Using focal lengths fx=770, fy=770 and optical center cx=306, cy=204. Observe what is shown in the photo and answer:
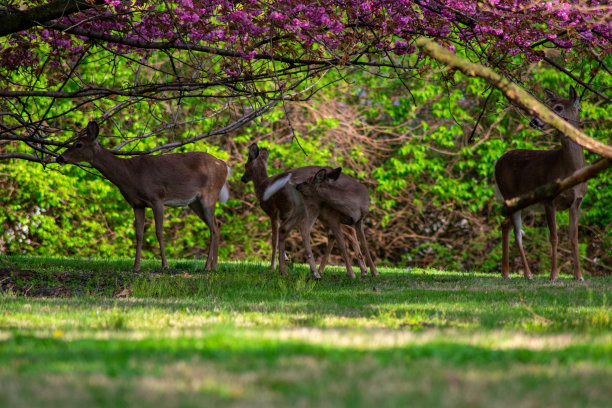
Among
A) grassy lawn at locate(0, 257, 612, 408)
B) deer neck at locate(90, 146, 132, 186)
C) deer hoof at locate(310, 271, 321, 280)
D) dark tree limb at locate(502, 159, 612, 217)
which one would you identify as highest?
deer neck at locate(90, 146, 132, 186)

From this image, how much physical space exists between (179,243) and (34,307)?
10.7 meters

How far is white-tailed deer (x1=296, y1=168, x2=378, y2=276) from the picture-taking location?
10549 mm

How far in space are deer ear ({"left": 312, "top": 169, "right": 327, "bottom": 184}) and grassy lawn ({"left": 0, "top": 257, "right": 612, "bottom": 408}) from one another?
10.2 ft

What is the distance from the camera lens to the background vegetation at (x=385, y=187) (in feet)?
52.8

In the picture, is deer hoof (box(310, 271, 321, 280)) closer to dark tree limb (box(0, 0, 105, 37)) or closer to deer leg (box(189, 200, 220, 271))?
deer leg (box(189, 200, 220, 271))

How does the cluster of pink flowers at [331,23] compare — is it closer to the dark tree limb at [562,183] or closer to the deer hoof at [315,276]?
the dark tree limb at [562,183]

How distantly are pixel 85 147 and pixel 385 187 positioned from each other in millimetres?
7303

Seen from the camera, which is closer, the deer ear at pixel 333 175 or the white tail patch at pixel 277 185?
the deer ear at pixel 333 175

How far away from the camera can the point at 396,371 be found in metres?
3.43

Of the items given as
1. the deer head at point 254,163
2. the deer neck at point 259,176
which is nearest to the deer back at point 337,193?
the deer neck at point 259,176

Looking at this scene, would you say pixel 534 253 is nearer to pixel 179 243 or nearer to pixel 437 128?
pixel 437 128

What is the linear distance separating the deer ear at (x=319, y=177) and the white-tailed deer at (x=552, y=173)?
2731mm

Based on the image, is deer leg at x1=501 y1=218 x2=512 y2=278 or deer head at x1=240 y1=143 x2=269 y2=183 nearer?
deer leg at x1=501 y1=218 x2=512 y2=278

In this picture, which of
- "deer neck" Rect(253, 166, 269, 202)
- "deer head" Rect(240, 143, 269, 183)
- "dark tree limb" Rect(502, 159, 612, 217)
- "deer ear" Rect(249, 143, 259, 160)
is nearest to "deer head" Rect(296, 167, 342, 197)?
"deer neck" Rect(253, 166, 269, 202)
